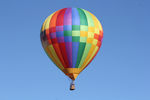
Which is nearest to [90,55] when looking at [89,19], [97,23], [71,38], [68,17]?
[71,38]

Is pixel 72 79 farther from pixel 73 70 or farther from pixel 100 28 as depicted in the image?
pixel 100 28

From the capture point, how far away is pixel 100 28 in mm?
92562

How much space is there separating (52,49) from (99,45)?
591 cm

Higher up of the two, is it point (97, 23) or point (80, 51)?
point (97, 23)

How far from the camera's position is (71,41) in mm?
90188

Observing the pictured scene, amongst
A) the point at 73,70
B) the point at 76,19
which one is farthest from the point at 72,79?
the point at 76,19

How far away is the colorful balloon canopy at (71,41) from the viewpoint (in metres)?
90.1

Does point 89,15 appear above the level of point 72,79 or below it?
above

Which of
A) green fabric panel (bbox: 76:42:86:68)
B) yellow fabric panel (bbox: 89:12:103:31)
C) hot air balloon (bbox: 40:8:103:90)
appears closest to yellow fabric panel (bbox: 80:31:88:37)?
hot air balloon (bbox: 40:8:103:90)

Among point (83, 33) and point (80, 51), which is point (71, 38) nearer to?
point (83, 33)

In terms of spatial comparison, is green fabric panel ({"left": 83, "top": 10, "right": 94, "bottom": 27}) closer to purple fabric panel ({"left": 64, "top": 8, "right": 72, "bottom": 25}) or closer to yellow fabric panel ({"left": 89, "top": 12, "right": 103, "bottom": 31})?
yellow fabric panel ({"left": 89, "top": 12, "right": 103, "bottom": 31})

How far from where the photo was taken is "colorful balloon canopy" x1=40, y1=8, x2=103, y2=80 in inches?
3548

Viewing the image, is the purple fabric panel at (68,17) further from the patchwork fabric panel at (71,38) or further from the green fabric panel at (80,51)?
the green fabric panel at (80,51)

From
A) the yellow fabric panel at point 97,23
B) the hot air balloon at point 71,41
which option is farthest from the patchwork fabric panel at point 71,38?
the yellow fabric panel at point 97,23
